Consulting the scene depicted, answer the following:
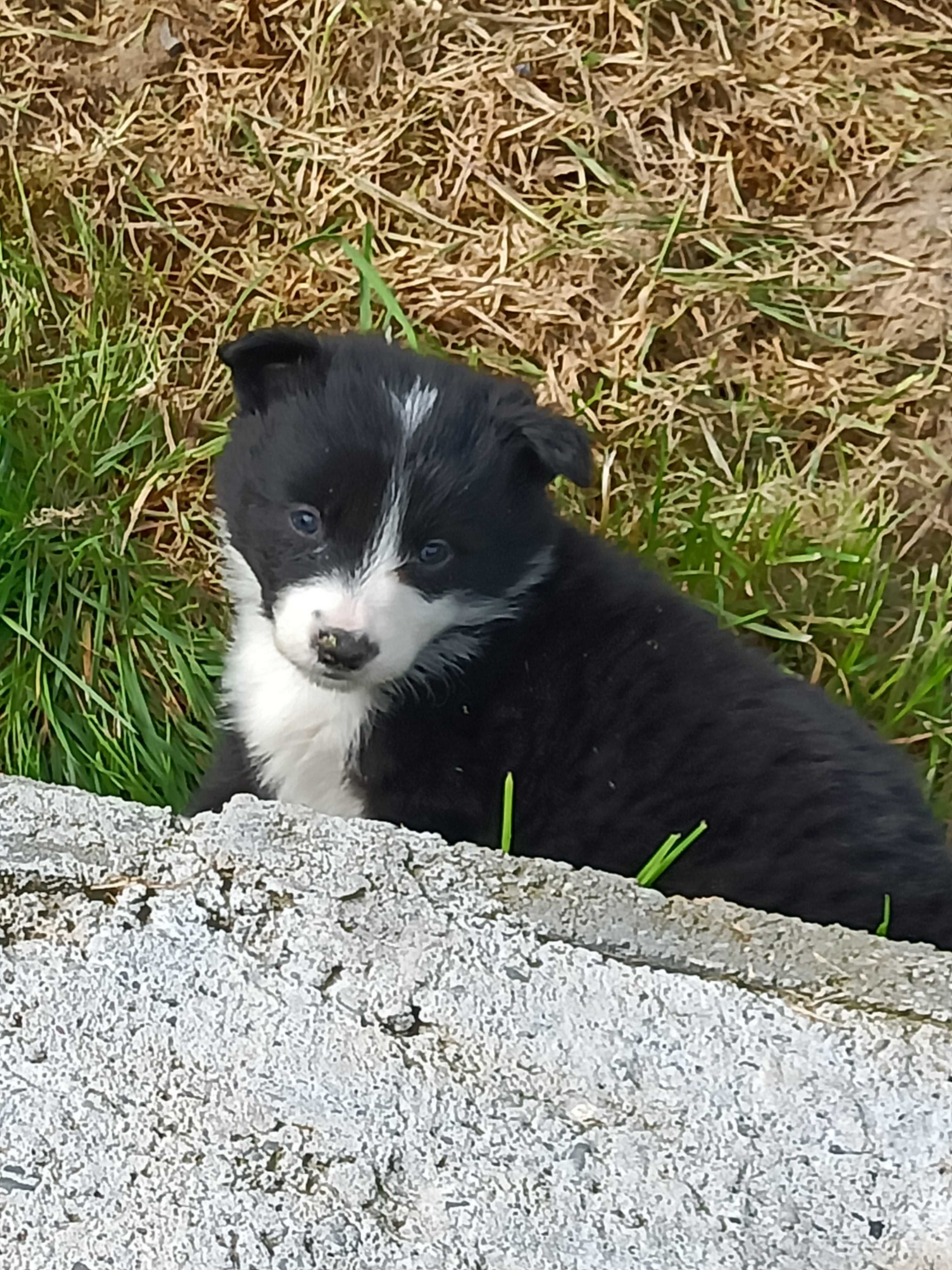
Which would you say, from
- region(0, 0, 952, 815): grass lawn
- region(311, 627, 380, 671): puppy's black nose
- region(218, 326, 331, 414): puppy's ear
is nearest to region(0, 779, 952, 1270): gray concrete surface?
region(311, 627, 380, 671): puppy's black nose

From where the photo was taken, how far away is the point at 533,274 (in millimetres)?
3494

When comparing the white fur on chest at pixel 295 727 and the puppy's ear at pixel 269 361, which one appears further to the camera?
the white fur on chest at pixel 295 727

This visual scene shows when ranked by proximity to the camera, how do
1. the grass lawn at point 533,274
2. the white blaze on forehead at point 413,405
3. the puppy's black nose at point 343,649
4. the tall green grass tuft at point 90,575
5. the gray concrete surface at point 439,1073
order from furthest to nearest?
the grass lawn at point 533,274, the tall green grass tuft at point 90,575, the white blaze on forehead at point 413,405, the puppy's black nose at point 343,649, the gray concrete surface at point 439,1073

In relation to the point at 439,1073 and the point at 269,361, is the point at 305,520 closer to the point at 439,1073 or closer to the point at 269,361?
the point at 269,361

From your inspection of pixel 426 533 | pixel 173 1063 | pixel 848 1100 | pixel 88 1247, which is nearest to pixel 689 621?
pixel 426 533

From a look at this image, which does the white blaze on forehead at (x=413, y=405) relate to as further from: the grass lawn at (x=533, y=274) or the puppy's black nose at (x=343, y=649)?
the grass lawn at (x=533, y=274)

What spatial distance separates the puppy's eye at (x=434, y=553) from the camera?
230 cm

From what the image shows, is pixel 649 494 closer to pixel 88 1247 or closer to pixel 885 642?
pixel 885 642

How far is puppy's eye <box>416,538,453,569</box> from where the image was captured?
2305 mm

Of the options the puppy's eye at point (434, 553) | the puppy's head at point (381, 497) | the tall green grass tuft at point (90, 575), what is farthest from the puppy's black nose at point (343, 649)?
the tall green grass tuft at point (90, 575)

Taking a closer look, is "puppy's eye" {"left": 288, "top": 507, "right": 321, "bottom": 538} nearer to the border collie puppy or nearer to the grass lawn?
the border collie puppy

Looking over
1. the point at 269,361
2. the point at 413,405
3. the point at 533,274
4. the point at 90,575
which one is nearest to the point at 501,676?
the point at 413,405

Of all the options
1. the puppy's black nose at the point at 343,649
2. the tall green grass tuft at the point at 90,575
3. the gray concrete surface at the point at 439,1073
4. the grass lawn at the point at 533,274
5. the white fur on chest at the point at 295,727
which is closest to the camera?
the gray concrete surface at the point at 439,1073

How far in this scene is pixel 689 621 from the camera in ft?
8.09
